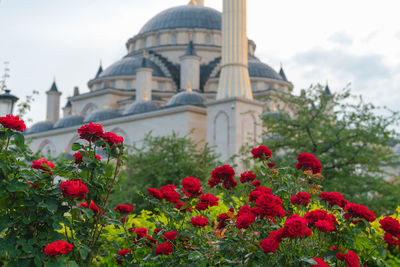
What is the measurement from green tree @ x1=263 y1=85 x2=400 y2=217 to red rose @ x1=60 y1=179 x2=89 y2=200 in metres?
10.1

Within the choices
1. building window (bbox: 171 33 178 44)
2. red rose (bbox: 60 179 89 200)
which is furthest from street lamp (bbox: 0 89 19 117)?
building window (bbox: 171 33 178 44)

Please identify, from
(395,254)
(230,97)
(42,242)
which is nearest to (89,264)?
(42,242)

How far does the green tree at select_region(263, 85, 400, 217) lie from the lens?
13391 millimetres

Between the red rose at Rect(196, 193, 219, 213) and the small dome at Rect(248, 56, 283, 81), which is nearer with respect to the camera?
the red rose at Rect(196, 193, 219, 213)

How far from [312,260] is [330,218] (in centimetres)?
39

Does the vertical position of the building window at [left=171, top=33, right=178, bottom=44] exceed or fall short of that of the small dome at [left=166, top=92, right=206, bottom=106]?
it exceeds it

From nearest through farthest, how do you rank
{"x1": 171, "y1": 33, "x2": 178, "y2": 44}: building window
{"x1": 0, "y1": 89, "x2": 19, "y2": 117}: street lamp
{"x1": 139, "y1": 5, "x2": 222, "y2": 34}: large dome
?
{"x1": 0, "y1": 89, "x2": 19, "y2": 117}: street lamp
{"x1": 171, "y1": 33, "x2": 178, "y2": 44}: building window
{"x1": 139, "y1": 5, "x2": 222, "y2": 34}: large dome

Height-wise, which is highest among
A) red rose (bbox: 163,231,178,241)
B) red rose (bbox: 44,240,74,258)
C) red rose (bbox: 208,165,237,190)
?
red rose (bbox: 208,165,237,190)

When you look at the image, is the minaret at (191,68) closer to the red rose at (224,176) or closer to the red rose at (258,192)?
the red rose at (224,176)

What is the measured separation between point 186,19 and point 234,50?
1872 centimetres

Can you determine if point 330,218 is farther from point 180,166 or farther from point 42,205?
point 180,166

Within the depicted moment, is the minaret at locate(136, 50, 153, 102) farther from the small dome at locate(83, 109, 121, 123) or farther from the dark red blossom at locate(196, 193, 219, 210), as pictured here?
the dark red blossom at locate(196, 193, 219, 210)

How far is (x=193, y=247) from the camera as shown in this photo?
3.65m

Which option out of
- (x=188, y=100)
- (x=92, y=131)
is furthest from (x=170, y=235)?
(x=188, y=100)
